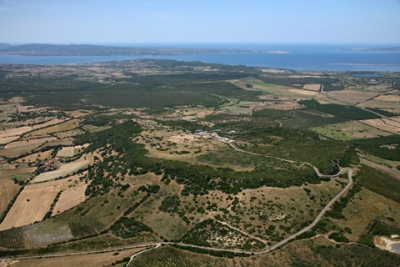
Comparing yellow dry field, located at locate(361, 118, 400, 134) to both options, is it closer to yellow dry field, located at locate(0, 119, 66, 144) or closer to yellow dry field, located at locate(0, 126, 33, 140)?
yellow dry field, located at locate(0, 119, 66, 144)

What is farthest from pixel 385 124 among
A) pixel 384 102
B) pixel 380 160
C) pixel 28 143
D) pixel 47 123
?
pixel 47 123

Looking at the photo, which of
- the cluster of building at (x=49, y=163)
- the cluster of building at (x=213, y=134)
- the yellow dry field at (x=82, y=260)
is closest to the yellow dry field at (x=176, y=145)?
the cluster of building at (x=213, y=134)

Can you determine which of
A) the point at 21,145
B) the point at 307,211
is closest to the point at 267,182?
the point at 307,211

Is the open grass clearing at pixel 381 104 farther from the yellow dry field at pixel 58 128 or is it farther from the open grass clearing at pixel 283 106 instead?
the yellow dry field at pixel 58 128

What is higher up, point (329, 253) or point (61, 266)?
point (329, 253)

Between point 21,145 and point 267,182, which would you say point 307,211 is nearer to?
point 267,182

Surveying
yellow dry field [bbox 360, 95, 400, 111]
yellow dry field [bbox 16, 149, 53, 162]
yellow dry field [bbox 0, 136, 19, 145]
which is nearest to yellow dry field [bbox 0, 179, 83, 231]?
yellow dry field [bbox 16, 149, 53, 162]

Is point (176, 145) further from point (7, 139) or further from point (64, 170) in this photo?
point (7, 139)
